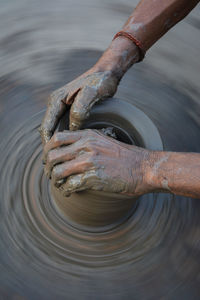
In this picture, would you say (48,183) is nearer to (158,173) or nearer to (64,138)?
(64,138)

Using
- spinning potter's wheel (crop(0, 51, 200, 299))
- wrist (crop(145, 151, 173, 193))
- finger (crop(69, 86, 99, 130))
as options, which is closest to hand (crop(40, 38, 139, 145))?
finger (crop(69, 86, 99, 130))

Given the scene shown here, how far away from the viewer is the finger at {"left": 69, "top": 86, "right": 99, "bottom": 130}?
1126 mm

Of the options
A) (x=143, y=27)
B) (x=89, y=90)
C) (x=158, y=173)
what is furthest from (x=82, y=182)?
(x=143, y=27)

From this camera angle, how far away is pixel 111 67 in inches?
49.5

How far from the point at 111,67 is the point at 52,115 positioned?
288mm

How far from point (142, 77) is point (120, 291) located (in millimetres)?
991

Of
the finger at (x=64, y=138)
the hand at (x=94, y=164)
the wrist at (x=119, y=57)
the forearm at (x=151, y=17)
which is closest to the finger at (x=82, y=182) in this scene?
the hand at (x=94, y=164)

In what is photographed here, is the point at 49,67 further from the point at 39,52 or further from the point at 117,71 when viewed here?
the point at 117,71

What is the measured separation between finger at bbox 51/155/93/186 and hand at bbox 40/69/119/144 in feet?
0.55

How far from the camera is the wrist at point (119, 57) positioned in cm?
126

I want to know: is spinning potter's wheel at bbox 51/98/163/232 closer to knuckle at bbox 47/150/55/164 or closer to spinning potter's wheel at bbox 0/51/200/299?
spinning potter's wheel at bbox 0/51/200/299

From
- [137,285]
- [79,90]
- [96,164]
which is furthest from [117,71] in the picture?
[137,285]

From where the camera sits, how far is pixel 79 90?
1190 millimetres

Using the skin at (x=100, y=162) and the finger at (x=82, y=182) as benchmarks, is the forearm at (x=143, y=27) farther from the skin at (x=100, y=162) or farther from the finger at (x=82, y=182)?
the finger at (x=82, y=182)
